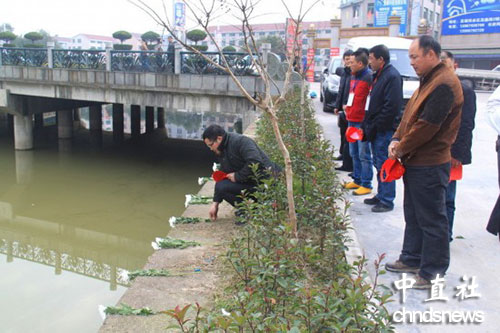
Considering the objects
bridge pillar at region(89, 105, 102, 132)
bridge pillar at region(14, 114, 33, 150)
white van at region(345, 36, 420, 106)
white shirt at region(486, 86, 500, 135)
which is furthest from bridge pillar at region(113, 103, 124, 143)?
white shirt at region(486, 86, 500, 135)

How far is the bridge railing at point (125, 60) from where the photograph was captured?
39.8 feet

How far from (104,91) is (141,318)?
1189 centimetres

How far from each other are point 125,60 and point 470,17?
23.7 meters

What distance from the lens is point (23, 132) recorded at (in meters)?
16.8

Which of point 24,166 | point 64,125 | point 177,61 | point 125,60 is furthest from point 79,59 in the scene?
point 64,125

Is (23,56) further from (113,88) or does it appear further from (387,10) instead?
(387,10)

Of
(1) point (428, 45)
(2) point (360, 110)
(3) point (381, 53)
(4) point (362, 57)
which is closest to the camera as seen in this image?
(1) point (428, 45)

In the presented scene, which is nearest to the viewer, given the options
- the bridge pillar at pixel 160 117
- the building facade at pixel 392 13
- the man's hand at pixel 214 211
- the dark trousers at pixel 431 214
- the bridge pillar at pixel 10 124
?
the dark trousers at pixel 431 214

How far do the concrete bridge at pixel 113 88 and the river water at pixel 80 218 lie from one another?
6.48ft

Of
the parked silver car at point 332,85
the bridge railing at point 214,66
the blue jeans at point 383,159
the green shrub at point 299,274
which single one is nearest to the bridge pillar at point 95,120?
the bridge railing at point 214,66

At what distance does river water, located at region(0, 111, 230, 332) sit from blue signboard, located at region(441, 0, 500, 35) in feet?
65.4

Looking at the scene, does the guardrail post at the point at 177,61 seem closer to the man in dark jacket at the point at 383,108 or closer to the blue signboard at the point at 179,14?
the blue signboard at the point at 179,14

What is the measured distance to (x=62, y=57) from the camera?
14.5m

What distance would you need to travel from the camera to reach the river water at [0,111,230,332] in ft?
20.8
